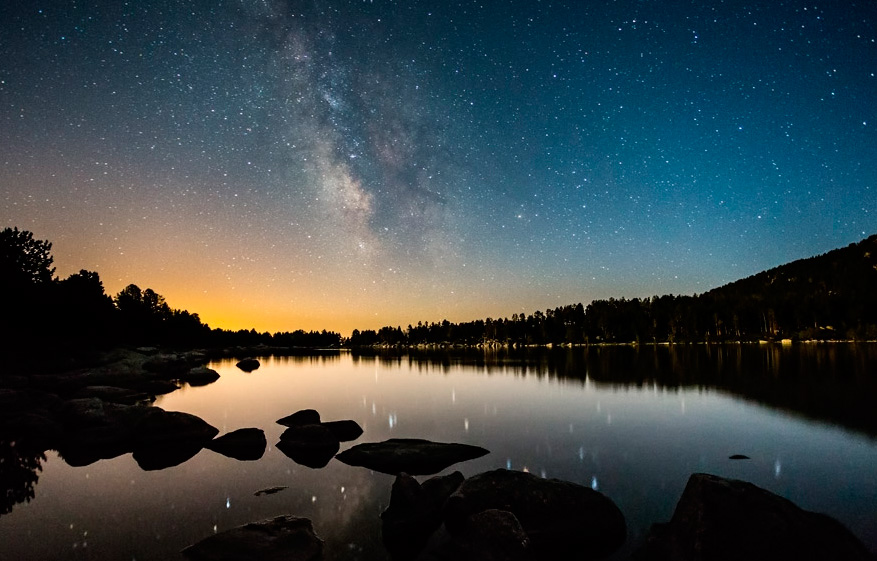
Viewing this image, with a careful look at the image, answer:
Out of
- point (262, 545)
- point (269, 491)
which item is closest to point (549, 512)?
point (262, 545)

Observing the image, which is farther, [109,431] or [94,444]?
[109,431]

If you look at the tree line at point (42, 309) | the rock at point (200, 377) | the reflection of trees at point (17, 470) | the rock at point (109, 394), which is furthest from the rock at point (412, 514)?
the tree line at point (42, 309)

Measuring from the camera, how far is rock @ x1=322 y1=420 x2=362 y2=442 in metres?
23.9

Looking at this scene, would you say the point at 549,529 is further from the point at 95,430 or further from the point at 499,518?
the point at 95,430

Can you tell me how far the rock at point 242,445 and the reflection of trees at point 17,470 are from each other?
6646mm

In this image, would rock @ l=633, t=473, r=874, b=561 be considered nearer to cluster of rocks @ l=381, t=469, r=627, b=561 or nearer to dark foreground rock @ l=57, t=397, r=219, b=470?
cluster of rocks @ l=381, t=469, r=627, b=561

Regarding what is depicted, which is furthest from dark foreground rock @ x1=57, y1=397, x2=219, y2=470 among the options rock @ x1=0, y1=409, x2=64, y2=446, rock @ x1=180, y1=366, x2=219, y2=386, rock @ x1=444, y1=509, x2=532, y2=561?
rock @ x1=180, y1=366, x2=219, y2=386

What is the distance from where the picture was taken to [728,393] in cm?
3950

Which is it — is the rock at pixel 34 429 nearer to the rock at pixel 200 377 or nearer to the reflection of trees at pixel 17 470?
the reflection of trees at pixel 17 470

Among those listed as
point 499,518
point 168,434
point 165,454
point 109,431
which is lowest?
point 165,454

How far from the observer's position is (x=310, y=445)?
69.0 feet

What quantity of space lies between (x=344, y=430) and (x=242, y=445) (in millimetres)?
5416

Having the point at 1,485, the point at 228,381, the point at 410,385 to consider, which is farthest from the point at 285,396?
the point at 1,485

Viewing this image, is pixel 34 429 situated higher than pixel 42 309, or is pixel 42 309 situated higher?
pixel 42 309
